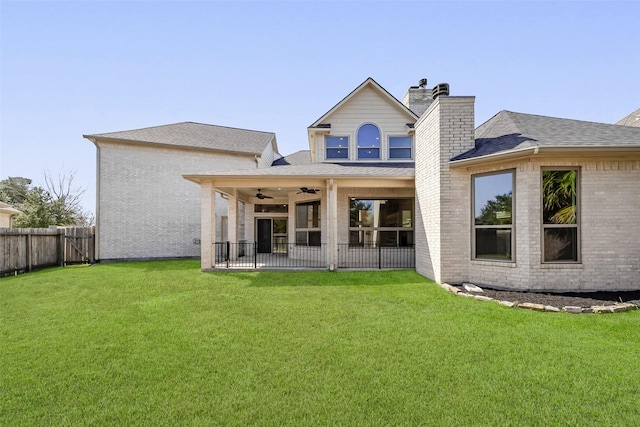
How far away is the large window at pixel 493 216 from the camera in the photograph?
6.67m

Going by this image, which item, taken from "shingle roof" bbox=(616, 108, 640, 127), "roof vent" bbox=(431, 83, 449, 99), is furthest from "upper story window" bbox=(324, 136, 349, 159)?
"shingle roof" bbox=(616, 108, 640, 127)

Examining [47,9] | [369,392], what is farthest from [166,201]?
[369,392]

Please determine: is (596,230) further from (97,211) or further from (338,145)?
(97,211)

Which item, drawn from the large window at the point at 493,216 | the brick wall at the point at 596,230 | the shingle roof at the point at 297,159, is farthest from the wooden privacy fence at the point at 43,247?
the brick wall at the point at 596,230

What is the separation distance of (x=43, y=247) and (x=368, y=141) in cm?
1413

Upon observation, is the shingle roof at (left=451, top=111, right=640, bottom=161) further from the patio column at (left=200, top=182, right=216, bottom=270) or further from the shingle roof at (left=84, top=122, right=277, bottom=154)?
the shingle roof at (left=84, top=122, right=277, bottom=154)

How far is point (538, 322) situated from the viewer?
15.0 feet

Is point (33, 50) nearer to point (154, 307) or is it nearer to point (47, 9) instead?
A: point (47, 9)

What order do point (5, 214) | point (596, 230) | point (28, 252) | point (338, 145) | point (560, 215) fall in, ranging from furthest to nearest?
point (5, 214) < point (338, 145) < point (28, 252) < point (560, 215) < point (596, 230)

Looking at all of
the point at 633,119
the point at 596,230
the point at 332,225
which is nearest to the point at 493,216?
the point at 596,230

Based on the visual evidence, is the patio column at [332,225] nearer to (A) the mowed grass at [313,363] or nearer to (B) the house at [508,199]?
(B) the house at [508,199]

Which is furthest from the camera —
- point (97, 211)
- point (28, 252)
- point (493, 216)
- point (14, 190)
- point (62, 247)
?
point (14, 190)

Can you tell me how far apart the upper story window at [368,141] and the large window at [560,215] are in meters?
7.25

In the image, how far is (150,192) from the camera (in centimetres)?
1438
